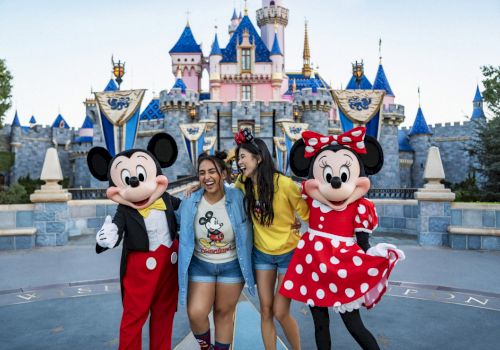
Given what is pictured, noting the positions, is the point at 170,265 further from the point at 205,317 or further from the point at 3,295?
the point at 3,295

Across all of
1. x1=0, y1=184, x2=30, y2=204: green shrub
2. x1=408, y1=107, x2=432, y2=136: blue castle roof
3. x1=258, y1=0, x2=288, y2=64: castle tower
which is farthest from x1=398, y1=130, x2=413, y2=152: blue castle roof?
x1=0, y1=184, x2=30, y2=204: green shrub

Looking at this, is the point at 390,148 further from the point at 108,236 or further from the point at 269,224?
the point at 108,236

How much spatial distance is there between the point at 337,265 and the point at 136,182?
1.25 metres

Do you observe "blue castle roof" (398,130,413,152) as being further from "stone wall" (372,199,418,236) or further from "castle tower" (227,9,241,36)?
"stone wall" (372,199,418,236)

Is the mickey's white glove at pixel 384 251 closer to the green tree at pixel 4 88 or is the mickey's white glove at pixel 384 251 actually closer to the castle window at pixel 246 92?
the green tree at pixel 4 88

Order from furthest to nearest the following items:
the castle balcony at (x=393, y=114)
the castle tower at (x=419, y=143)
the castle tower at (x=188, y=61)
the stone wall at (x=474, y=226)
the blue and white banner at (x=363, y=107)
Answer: the castle tower at (x=188, y=61)
the castle tower at (x=419, y=143)
the castle balcony at (x=393, y=114)
the blue and white banner at (x=363, y=107)
the stone wall at (x=474, y=226)

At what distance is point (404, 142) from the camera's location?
29.4 m

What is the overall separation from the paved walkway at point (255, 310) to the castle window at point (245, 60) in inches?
941

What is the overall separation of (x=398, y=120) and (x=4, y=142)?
2599 centimetres

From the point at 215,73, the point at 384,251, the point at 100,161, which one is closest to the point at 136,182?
the point at 100,161

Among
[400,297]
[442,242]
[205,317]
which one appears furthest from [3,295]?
[442,242]

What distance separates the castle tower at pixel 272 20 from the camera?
32281 millimetres

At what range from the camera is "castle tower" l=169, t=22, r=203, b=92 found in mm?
31922

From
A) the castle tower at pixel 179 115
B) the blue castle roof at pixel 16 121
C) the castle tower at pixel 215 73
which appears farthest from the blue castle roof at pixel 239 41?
the blue castle roof at pixel 16 121
